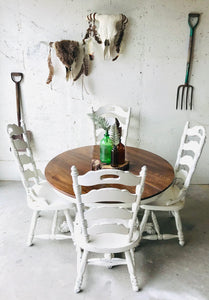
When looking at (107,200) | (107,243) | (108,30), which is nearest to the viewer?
(107,200)

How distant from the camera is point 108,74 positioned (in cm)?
289

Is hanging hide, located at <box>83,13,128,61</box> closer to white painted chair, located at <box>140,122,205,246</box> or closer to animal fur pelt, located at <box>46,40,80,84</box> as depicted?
animal fur pelt, located at <box>46,40,80,84</box>

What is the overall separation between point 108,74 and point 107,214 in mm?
1971

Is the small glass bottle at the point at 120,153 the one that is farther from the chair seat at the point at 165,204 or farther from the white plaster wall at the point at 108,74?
the white plaster wall at the point at 108,74

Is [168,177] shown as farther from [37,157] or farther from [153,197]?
[37,157]

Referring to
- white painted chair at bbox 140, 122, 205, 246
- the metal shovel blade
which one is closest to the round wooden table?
white painted chair at bbox 140, 122, 205, 246

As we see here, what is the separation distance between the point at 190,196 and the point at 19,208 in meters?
2.13

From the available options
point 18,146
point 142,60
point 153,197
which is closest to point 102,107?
point 142,60

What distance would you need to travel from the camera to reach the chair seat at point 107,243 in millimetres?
1558

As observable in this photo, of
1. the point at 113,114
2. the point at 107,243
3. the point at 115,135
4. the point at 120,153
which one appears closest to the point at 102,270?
the point at 107,243

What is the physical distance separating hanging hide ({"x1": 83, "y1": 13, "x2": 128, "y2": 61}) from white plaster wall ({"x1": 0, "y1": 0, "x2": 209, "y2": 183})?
0.10 meters

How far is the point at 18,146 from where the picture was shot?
2.12 m

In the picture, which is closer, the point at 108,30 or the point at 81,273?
the point at 81,273

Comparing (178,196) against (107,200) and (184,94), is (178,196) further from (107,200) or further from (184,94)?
(184,94)
